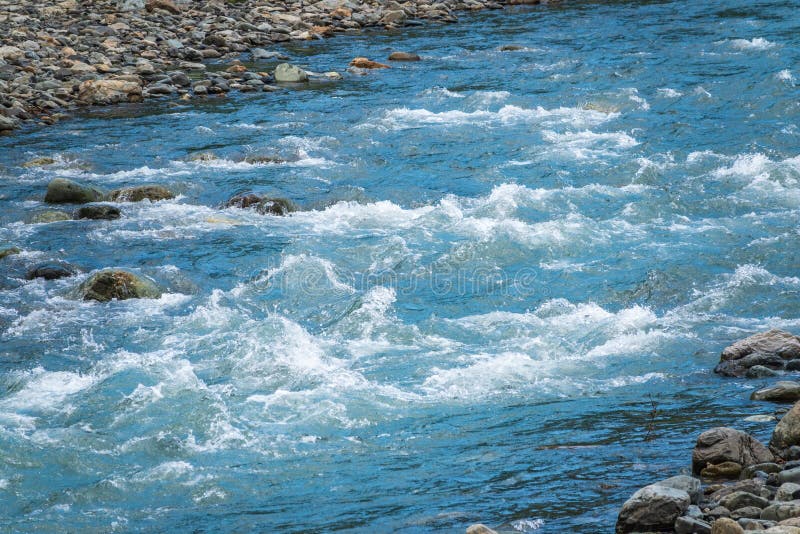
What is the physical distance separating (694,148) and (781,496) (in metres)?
9.63

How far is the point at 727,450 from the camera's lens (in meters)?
5.85

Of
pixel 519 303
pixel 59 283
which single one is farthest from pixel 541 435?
pixel 59 283

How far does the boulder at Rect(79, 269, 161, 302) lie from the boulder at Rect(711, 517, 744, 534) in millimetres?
7097

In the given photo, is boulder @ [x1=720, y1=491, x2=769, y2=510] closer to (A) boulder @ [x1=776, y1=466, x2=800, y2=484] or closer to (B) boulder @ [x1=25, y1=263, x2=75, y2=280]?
(A) boulder @ [x1=776, y1=466, x2=800, y2=484]

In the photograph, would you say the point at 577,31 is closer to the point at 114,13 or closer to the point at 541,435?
the point at 114,13

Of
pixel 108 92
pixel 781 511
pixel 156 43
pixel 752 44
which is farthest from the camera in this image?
pixel 156 43

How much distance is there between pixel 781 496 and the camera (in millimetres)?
5141

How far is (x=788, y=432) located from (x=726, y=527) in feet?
5.35

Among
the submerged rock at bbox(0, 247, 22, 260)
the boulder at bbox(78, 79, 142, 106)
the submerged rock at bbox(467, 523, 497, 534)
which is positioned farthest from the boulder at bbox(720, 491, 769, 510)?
the boulder at bbox(78, 79, 142, 106)


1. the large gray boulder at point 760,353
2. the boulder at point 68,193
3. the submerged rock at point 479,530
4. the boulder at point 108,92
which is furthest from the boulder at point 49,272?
the boulder at point 108,92

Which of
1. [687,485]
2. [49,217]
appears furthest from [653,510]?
[49,217]

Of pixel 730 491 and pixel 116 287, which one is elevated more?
pixel 730 491

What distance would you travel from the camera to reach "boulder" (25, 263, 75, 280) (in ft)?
36.0

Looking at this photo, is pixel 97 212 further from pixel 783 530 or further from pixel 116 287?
pixel 783 530
